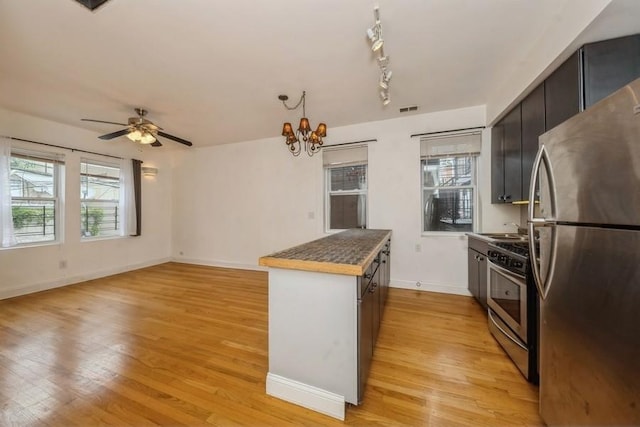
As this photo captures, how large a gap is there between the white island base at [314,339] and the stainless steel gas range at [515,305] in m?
1.32

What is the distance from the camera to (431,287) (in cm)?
369

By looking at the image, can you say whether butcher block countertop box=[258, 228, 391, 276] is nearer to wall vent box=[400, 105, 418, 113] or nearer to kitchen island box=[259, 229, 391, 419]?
kitchen island box=[259, 229, 391, 419]

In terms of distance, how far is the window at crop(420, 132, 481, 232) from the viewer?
356 cm

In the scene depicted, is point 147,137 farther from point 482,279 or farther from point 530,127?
point 482,279

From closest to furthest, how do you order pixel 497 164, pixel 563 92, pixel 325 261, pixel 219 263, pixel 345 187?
1. pixel 325 261
2. pixel 563 92
3. pixel 497 164
4. pixel 345 187
5. pixel 219 263

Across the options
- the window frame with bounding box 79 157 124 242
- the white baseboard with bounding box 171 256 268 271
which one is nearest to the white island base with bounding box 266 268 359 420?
the white baseboard with bounding box 171 256 268 271

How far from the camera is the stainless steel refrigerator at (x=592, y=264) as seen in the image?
84 centimetres

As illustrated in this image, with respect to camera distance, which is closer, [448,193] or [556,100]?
[556,100]

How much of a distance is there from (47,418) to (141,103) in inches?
132

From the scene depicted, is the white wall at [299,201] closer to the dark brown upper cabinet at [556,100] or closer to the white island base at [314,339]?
the dark brown upper cabinet at [556,100]

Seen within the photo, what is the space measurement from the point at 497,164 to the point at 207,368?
12.9ft

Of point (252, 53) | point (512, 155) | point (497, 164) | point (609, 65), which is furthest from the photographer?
point (497, 164)

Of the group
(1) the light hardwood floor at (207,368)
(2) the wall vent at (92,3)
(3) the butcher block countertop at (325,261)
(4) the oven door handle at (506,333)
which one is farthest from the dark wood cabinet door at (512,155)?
(2) the wall vent at (92,3)

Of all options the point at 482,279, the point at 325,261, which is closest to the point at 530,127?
the point at 482,279
